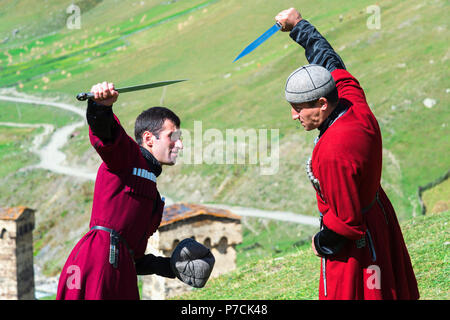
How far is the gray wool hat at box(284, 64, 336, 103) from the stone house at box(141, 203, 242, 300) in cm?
1360

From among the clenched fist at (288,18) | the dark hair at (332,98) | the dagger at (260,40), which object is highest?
the clenched fist at (288,18)

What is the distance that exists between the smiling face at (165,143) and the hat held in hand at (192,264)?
0.77 metres

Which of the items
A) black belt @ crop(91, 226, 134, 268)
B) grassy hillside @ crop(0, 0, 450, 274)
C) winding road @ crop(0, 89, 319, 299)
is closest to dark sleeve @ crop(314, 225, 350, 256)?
black belt @ crop(91, 226, 134, 268)

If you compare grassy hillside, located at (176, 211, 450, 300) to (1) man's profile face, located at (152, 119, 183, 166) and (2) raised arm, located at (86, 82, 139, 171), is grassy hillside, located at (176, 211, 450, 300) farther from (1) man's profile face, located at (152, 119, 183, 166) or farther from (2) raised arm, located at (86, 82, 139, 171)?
(2) raised arm, located at (86, 82, 139, 171)

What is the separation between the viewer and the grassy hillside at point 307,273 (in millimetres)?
9133

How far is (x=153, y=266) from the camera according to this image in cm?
557

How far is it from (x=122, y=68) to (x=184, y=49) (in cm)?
768

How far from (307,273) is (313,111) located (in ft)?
23.9

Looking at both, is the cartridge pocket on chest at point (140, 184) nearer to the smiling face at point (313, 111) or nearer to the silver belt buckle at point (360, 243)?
the smiling face at point (313, 111)

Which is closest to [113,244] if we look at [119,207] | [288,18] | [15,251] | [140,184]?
[119,207]

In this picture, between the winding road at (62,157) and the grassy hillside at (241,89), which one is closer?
the winding road at (62,157)

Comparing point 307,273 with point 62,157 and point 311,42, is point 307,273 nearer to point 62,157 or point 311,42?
point 311,42

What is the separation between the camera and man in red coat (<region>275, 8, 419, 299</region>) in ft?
15.1

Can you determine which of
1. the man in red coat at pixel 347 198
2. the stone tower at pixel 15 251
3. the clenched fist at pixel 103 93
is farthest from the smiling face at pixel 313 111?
the stone tower at pixel 15 251
